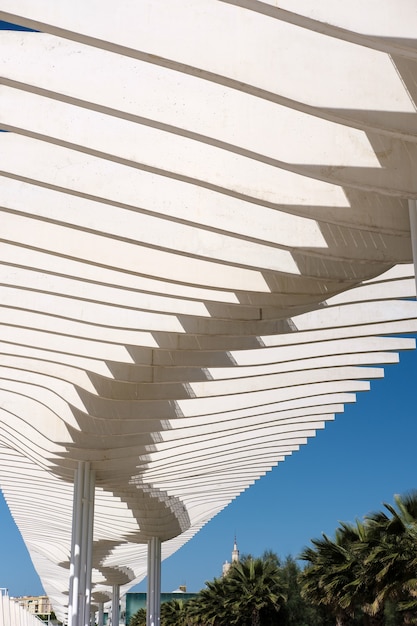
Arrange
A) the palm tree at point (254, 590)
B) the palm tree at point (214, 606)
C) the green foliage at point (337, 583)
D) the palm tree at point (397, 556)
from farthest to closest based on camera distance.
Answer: the palm tree at point (214, 606), the palm tree at point (254, 590), the green foliage at point (337, 583), the palm tree at point (397, 556)

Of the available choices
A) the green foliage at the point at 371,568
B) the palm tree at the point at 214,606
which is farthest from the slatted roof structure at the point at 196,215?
the palm tree at the point at 214,606

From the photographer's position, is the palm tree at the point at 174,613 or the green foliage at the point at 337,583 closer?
the green foliage at the point at 337,583

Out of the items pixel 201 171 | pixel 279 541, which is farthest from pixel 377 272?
pixel 279 541

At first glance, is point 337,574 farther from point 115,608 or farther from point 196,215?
point 115,608

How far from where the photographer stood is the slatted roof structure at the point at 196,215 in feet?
24.2

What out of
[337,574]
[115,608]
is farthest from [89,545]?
[115,608]

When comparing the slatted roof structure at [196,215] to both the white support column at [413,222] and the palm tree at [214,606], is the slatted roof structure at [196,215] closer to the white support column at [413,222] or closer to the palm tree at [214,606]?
the white support column at [413,222]

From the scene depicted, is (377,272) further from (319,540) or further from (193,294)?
(319,540)

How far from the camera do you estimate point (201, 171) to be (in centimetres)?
909

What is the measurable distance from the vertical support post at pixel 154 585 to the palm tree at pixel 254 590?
669 centimetres

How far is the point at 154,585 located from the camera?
114ft

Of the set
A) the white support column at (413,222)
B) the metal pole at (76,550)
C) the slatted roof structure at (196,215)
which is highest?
the slatted roof structure at (196,215)

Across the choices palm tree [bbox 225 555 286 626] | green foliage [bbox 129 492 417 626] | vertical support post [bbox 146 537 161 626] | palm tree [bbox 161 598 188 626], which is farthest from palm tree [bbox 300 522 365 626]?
palm tree [bbox 161 598 188 626]

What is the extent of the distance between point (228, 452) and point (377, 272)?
1175 centimetres
